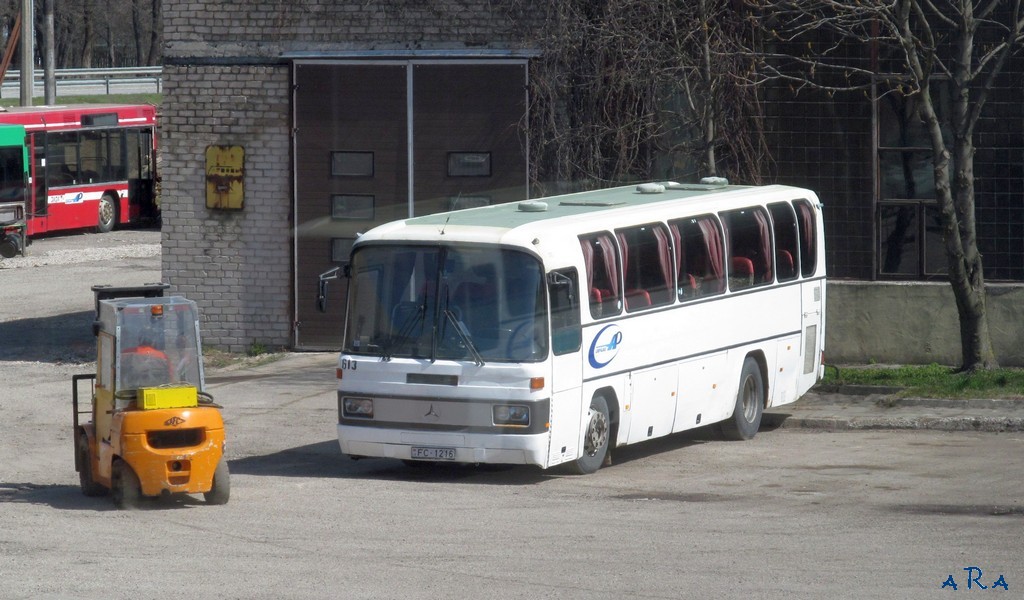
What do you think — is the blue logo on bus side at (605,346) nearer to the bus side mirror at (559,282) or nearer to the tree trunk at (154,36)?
the bus side mirror at (559,282)

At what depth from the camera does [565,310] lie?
12.7 meters

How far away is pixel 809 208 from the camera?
1683 cm

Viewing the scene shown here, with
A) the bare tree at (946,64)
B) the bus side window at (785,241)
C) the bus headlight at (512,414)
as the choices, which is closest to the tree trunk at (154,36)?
the bare tree at (946,64)

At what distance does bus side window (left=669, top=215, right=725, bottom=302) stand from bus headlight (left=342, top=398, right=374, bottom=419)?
3.41 m

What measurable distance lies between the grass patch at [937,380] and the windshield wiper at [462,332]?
6413 mm

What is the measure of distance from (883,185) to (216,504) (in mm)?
11181

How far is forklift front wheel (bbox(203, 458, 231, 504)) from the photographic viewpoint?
11.5m

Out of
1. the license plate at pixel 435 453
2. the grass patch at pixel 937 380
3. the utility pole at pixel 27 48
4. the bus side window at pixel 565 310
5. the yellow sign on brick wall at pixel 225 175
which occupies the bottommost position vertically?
the grass patch at pixel 937 380

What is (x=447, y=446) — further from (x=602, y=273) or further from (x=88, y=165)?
(x=88, y=165)

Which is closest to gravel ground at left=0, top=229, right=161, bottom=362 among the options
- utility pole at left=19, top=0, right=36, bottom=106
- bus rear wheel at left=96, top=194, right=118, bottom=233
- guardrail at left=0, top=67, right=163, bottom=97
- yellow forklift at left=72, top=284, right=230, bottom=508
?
bus rear wheel at left=96, top=194, right=118, bottom=233

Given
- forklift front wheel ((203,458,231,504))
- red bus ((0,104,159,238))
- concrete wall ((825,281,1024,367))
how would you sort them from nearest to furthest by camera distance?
forklift front wheel ((203,458,231,504)) → concrete wall ((825,281,1024,367)) → red bus ((0,104,159,238))

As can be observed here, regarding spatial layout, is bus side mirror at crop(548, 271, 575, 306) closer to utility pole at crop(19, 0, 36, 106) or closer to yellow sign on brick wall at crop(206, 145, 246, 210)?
yellow sign on brick wall at crop(206, 145, 246, 210)

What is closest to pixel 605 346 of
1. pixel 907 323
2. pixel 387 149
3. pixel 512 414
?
pixel 512 414

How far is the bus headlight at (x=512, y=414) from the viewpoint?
40.4 feet
